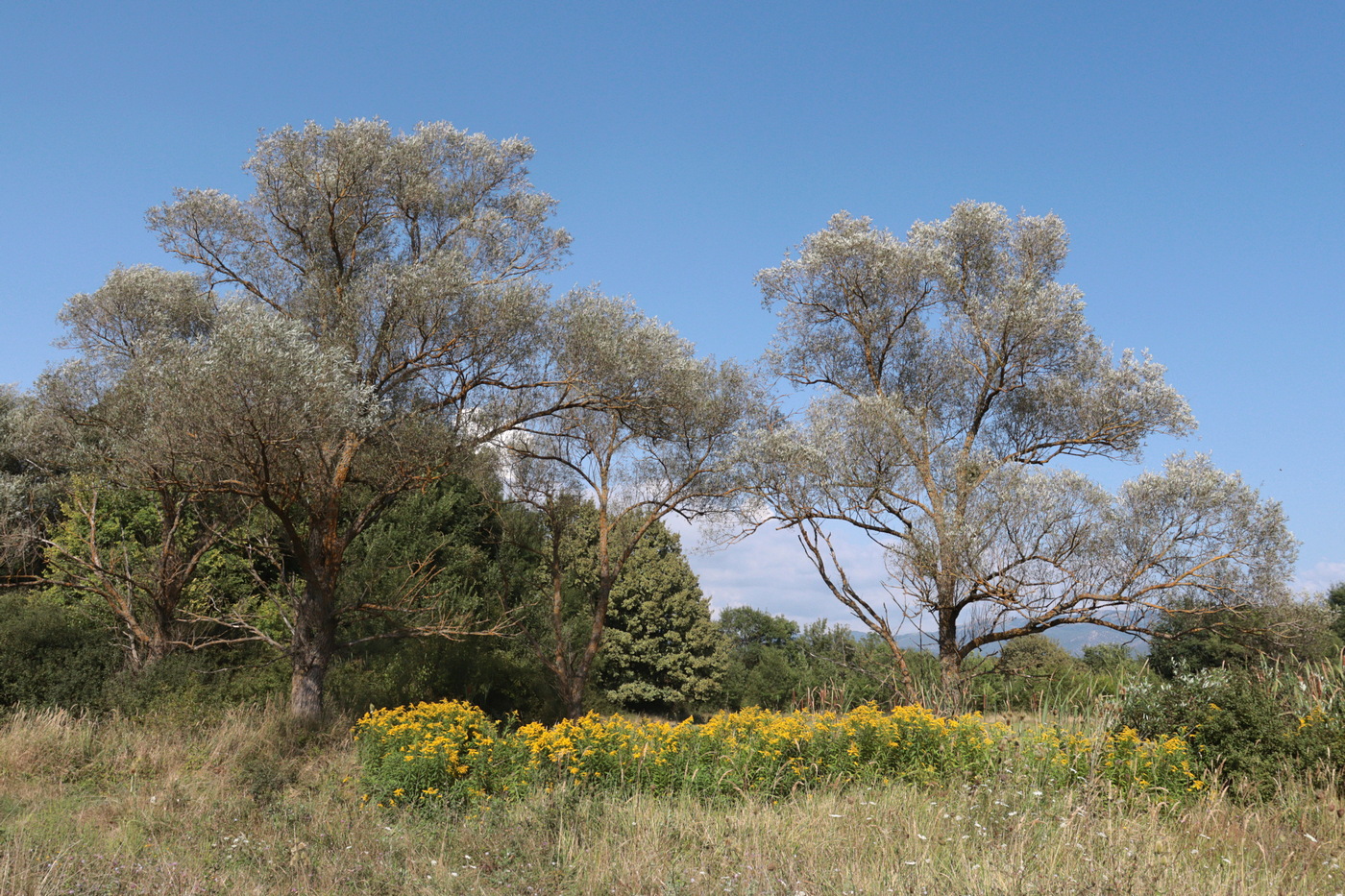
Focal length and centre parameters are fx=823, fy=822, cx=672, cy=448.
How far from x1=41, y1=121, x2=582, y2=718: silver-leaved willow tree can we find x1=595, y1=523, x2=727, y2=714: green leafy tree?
13.3 meters

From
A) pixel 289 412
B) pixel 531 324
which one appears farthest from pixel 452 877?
pixel 531 324

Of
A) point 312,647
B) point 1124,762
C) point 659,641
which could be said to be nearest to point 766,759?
point 1124,762

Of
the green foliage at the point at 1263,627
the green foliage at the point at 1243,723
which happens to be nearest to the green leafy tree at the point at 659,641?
the green foliage at the point at 1263,627

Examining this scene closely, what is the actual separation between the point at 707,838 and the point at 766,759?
5.34 ft

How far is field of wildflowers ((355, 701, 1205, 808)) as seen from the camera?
6.34 m

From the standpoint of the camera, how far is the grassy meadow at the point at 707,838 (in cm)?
433

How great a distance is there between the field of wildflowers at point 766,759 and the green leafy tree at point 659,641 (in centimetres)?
2034

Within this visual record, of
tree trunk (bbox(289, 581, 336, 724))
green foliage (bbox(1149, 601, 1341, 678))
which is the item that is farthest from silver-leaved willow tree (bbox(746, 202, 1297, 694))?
tree trunk (bbox(289, 581, 336, 724))

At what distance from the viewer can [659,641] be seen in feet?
93.8

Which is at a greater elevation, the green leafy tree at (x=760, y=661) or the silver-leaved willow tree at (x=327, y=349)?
the silver-leaved willow tree at (x=327, y=349)

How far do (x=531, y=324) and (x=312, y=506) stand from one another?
14.2 ft

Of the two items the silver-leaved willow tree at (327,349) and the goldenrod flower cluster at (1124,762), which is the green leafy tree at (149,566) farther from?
the goldenrod flower cluster at (1124,762)

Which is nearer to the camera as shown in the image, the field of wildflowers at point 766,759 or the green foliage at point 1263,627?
the field of wildflowers at point 766,759

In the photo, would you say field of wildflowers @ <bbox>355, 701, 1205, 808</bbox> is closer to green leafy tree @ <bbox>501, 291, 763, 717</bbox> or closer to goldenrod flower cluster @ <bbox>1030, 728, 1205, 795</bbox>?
goldenrod flower cluster @ <bbox>1030, 728, 1205, 795</bbox>
